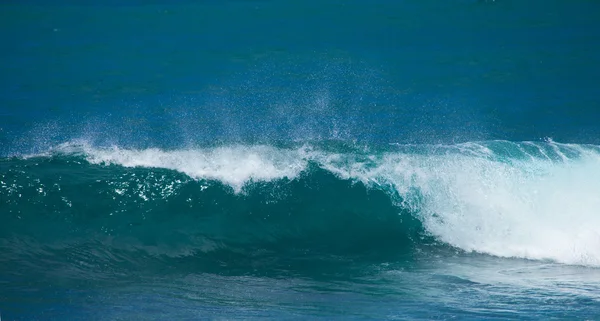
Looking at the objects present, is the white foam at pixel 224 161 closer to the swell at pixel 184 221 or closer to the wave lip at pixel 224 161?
the wave lip at pixel 224 161

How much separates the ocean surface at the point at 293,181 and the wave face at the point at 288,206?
3 cm

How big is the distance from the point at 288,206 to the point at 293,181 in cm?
45

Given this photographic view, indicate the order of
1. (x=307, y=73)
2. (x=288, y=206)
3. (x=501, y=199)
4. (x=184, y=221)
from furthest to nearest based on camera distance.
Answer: (x=307, y=73), (x=501, y=199), (x=288, y=206), (x=184, y=221)

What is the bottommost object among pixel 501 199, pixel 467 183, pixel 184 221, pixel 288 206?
pixel 184 221

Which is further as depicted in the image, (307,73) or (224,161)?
(307,73)

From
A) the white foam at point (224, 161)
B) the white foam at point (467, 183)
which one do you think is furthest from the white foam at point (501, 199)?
the white foam at point (224, 161)

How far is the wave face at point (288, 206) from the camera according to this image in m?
7.39

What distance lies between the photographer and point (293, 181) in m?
8.63

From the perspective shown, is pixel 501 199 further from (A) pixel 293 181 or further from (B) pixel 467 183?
(A) pixel 293 181

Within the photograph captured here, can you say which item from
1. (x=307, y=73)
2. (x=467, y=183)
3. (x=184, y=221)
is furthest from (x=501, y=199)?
(x=307, y=73)

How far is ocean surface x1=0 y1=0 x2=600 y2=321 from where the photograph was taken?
5867mm

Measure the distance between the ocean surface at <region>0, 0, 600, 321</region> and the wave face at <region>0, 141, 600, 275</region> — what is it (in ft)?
0.10

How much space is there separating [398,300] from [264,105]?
805 cm

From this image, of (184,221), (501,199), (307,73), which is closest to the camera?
(184,221)
